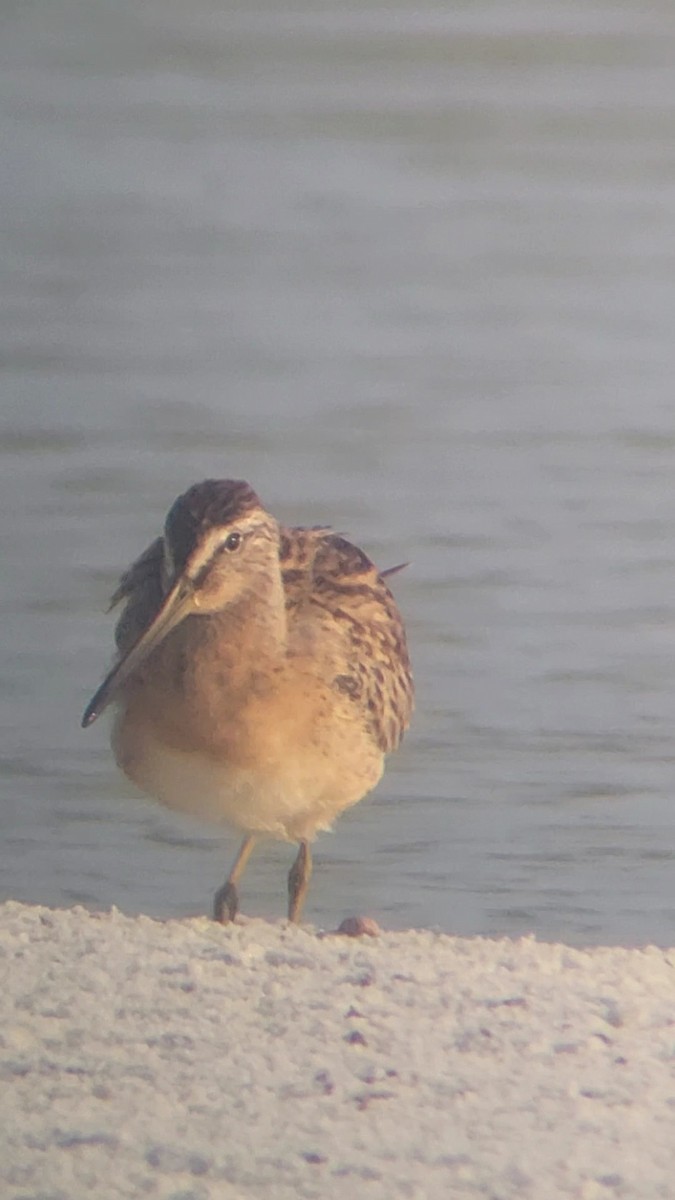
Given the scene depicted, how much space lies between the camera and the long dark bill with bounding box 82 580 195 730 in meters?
5.18

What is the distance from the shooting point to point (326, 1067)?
3635 mm

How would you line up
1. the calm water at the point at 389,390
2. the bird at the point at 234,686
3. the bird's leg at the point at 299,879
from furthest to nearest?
the calm water at the point at 389,390 < the bird's leg at the point at 299,879 < the bird at the point at 234,686

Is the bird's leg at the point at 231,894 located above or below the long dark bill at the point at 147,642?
below

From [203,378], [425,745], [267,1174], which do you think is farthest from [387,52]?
[267,1174]

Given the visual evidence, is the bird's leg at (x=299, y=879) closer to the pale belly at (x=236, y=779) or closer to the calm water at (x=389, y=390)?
the calm water at (x=389, y=390)

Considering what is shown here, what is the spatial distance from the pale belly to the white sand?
72 cm

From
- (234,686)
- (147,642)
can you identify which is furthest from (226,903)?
(147,642)

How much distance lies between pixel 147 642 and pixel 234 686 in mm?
297

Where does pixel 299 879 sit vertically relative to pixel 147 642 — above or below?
below

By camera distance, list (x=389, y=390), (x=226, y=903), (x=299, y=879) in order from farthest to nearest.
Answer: (x=389, y=390)
(x=299, y=879)
(x=226, y=903)

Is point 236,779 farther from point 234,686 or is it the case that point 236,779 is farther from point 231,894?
point 231,894

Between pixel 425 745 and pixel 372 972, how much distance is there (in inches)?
98.4

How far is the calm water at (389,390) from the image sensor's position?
616 centimetres

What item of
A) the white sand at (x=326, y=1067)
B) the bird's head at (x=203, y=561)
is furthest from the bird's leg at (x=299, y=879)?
the white sand at (x=326, y=1067)
